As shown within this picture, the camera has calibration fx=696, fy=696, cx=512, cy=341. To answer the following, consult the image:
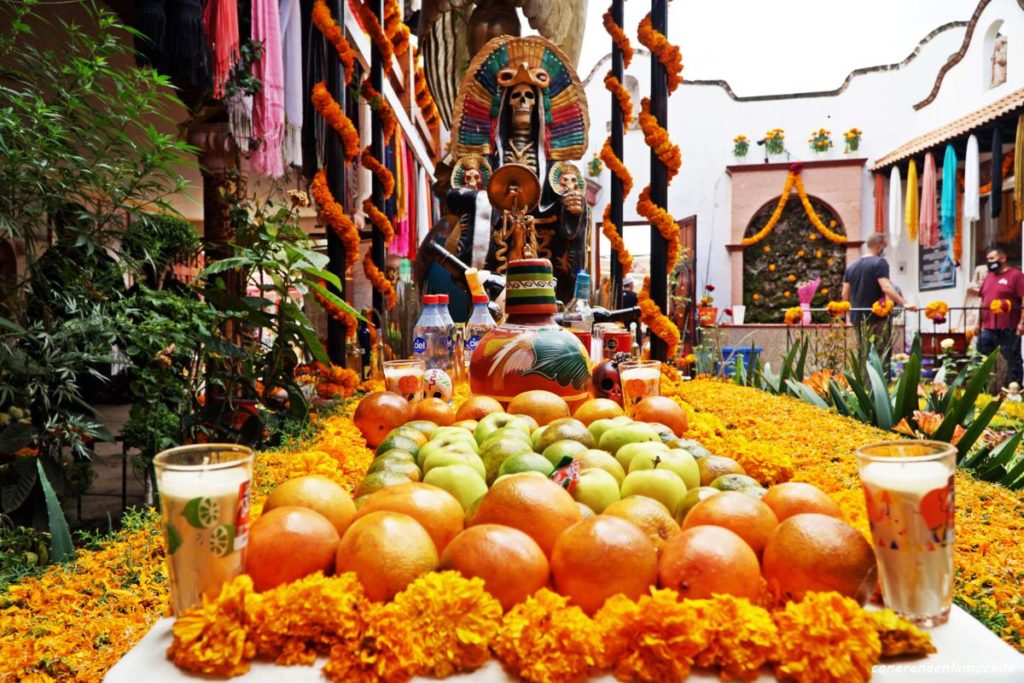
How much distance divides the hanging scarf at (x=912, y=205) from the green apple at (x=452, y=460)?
13332 millimetres

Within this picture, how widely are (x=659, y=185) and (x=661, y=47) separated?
753 millimetres

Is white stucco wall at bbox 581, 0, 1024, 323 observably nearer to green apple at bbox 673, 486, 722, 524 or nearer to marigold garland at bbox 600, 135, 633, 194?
marigold garland at bbox 600, 135, 633, 194

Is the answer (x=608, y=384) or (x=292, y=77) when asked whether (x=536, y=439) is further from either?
(x=292, y=77)

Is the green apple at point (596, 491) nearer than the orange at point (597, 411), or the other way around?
the green apple at point (596, 491)

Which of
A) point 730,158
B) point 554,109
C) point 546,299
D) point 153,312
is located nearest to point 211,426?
point 153,312

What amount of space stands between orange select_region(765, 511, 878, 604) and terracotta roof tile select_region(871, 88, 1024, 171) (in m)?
10.7

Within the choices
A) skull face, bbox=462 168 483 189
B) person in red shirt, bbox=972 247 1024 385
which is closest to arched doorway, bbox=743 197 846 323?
person in red shirt, bbox=972 247 1024 385

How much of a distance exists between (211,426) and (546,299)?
5.21ft

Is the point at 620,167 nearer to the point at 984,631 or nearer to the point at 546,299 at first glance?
the point at 546,299

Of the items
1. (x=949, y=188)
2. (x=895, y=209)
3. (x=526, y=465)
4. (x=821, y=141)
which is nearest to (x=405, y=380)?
(x=526, y=465)

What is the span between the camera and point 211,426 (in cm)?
287

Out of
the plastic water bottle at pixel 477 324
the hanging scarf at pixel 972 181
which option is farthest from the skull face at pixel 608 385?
the hanging scarf at pixel 972 181

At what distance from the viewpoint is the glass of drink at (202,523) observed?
833 millimetres

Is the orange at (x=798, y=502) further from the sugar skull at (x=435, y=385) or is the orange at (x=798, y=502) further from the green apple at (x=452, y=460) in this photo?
the sugar skull at (x=435, y=385)
